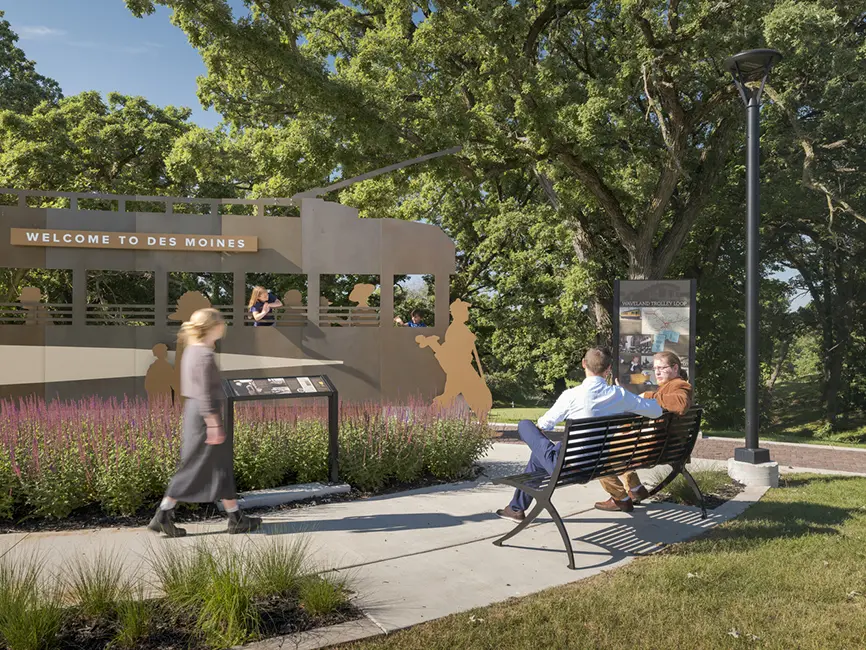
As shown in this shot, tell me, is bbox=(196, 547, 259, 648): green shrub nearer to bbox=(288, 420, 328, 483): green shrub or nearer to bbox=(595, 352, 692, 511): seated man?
bbox=(288, 420, 328, 483): green shrub

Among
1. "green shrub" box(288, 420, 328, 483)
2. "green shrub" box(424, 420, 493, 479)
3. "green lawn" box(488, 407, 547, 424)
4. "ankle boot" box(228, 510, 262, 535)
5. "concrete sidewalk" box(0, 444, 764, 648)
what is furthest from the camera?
"green lawn" box(488, 407, 547, 424)

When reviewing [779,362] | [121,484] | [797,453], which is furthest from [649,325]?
[779,362]

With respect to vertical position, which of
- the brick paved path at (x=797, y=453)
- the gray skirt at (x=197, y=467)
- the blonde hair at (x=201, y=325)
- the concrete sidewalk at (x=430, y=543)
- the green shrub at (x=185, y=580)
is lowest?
the brick paved path at (x=797, y=453)

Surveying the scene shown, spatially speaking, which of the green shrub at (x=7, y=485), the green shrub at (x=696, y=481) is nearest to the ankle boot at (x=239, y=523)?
the green shrub at (x=7, y=485)

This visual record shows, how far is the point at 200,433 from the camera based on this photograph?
222 inches

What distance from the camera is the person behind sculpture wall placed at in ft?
47.1

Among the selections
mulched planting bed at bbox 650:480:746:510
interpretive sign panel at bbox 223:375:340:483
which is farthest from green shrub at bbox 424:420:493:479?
mulched planting bed at bbox 650:480:746:510

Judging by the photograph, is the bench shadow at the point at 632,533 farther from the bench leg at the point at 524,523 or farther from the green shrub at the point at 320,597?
the green shrub at the point at 320,597

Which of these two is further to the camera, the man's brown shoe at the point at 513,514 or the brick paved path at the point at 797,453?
the brick paved path at the point at 797,453

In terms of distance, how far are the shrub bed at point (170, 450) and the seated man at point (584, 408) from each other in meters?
2.11

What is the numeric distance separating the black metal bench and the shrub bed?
224cm

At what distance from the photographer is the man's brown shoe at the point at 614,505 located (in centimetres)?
676

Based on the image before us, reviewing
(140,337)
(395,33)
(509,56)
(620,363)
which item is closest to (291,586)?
(620,363)

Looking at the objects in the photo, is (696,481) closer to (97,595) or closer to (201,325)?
(201,325)
